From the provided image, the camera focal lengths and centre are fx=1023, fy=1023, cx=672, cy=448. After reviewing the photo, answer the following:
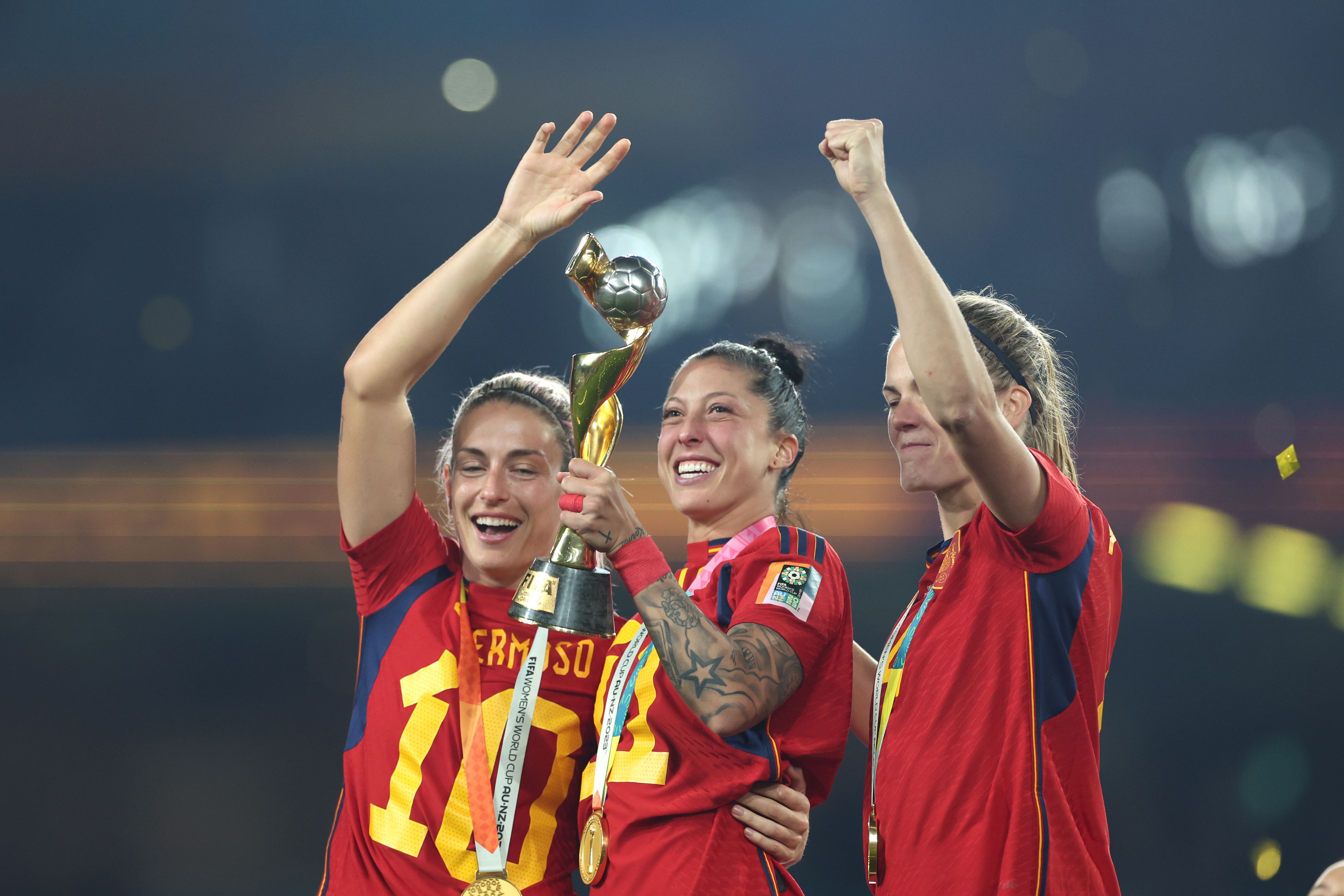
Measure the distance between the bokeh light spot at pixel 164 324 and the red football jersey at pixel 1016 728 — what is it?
3.16 meters

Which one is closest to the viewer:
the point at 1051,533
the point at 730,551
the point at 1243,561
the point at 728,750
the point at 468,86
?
the point at 1051,533

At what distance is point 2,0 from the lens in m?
3.72

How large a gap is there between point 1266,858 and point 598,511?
3.18 metres

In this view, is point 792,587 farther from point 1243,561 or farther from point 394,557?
point 1243,561

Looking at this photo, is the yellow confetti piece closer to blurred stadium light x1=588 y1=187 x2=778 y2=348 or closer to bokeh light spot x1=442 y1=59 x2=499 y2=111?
blurred stadium light x1=588 y1=187 x2=778 y2=348

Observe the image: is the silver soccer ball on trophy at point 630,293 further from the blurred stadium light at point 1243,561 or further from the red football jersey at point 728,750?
the blurred stadium light at point 1243,561

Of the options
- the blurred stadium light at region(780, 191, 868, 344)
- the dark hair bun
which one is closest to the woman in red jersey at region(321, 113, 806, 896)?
the dark hair bun

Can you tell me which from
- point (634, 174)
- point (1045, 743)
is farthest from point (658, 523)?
point (1045, 743)

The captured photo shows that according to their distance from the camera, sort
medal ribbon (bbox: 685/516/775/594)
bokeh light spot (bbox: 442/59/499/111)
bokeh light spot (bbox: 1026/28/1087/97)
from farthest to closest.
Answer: bokeh light spot (bbox: 442/59/499/111)
bokeh light spot (bbox: 1026/28/1087/97)
medal ribbon (bbox: 685/516/775/594)

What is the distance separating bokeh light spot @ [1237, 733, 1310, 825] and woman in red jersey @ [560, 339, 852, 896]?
2.42m

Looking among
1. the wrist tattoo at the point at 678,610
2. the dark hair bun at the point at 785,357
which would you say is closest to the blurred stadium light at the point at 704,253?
the dark hair bun at the point at 785,357

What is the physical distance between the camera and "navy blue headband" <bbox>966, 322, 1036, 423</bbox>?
1703mm

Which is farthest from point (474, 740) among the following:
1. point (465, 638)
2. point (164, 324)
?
point (164, 324)

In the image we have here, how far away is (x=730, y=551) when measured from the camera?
186cm
